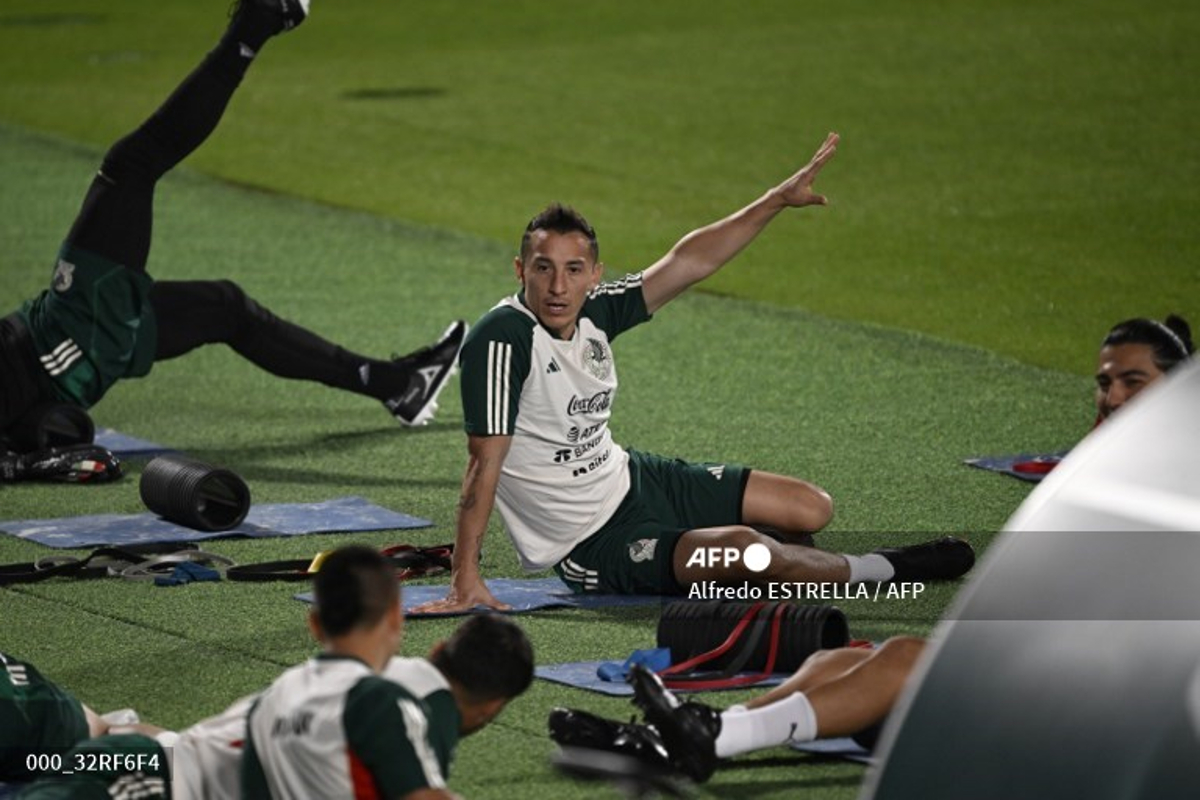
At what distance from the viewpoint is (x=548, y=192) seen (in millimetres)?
17781

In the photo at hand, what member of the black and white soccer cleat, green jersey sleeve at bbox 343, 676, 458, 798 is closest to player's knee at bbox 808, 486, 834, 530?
the black and white soccer cleat

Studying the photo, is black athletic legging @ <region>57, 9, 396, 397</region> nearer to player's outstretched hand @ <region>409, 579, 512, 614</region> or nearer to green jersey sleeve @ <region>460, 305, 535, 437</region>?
green jersey sleeve @ <region>460, 305, 535, 437</region>

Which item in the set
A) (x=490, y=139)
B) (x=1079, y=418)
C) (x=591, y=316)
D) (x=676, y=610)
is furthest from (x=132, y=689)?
(x=490, y=139)

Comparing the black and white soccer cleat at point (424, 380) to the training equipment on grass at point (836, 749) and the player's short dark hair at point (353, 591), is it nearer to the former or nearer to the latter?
the training equipment on grass at point (836, 749)

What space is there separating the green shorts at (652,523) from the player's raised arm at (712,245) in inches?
23.8

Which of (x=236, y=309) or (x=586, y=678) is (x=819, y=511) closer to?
(x=586, y=678)

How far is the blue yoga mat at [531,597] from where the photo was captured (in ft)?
26.2

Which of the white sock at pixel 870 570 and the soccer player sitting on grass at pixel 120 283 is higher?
the soccer player sitting on grass at pixel 120 283

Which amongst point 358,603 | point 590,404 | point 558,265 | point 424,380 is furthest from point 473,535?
point 424,380

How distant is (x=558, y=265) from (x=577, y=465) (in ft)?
2.31

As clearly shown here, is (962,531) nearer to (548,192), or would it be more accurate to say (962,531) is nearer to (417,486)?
(417,486)

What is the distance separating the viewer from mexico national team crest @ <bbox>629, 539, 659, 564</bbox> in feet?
26.6

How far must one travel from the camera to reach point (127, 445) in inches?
433

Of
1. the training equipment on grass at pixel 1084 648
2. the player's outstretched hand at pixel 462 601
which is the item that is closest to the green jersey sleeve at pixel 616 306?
the player's outstretched hand at pixel 462 601
